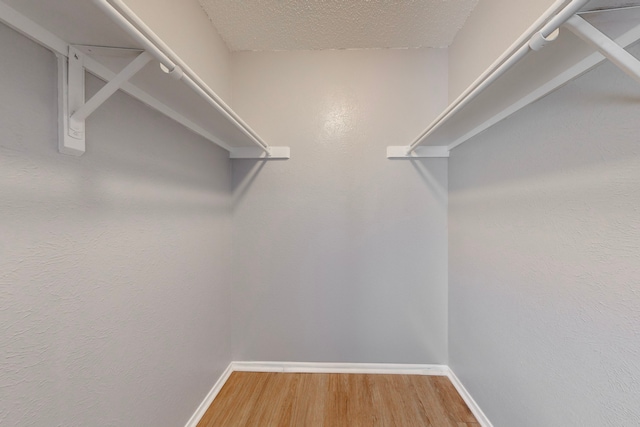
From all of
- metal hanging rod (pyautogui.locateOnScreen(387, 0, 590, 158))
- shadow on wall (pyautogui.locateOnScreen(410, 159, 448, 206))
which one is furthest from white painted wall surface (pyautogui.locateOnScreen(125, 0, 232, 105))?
shadow on wall (pyautogui.locateOnScreen(410, 159, 448, 206))

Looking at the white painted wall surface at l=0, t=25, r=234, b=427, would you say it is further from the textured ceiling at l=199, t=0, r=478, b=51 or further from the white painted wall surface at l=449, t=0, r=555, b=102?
the white painted wall surface at l=449, t=0, r=555, b=102

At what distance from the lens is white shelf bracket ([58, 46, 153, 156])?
73 cm

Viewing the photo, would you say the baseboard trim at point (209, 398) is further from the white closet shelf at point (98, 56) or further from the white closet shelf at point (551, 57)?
the white closet shelf at point (551, 57)

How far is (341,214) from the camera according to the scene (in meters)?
1.84

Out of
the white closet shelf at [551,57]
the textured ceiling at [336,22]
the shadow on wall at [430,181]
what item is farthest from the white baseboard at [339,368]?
the textured ceiling at [336,22]

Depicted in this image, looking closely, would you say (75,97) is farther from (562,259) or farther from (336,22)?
(562,259)

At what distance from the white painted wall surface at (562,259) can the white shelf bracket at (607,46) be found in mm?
185

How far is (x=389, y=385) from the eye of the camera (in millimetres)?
1691

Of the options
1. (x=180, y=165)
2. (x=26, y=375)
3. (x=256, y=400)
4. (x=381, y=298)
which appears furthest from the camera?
(x=381, y=298)

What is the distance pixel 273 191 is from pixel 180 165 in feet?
2.20

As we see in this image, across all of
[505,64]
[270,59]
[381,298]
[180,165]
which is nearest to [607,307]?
[505,64]

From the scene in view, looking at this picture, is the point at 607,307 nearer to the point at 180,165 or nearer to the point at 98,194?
the point at 98,194

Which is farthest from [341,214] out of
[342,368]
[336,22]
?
[336,22]

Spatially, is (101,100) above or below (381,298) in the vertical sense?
above
